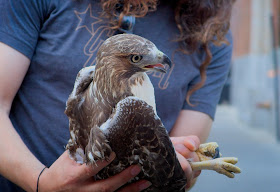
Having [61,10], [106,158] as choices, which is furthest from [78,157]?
[61,10]

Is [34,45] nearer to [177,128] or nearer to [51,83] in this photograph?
[51,83]

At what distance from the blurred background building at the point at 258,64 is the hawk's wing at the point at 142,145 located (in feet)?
20.2

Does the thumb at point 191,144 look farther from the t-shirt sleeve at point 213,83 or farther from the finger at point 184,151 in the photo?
the t-shirt sleeve at point 213,83

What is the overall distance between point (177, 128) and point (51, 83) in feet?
2.04

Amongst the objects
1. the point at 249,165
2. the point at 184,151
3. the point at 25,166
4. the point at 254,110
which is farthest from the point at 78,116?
the point at 254,110

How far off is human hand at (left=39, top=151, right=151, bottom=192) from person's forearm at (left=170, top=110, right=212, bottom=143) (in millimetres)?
566

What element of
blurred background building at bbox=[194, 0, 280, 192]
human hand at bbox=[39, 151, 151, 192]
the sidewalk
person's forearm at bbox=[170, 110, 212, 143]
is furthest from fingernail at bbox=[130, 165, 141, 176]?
the sidewalk

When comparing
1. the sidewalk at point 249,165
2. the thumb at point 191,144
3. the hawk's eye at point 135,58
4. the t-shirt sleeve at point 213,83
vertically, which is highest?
the hawk's eye at point 135,58

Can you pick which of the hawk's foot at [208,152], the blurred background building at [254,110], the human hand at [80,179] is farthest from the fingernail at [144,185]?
the blurred background building at [254,110]

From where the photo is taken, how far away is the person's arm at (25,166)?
129 centimetres

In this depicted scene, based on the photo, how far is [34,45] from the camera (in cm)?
160

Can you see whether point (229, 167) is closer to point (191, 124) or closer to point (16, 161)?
point (191, 124)

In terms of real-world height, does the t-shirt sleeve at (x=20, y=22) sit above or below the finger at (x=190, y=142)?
above

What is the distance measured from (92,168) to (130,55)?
0.38 metres
